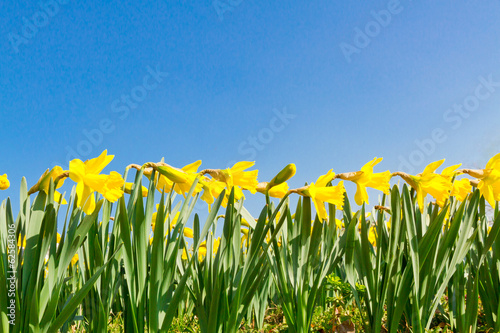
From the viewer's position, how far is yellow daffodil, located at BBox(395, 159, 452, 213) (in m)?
1.90

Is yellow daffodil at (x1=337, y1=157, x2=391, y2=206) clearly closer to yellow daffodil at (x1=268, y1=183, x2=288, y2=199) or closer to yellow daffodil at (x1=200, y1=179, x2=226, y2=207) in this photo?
yellow daffodil at (x1=268, y1=183, x2=288, y2=199)

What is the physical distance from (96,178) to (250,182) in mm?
608

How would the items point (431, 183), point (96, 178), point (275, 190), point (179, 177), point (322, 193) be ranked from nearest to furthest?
point (96, 178) < point (179, 177) < point (322, 193) < point (275, 190) < point (431, 183)


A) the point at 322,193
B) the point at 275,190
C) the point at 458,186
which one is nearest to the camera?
the point at 322,193

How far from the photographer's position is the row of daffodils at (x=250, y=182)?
138cm

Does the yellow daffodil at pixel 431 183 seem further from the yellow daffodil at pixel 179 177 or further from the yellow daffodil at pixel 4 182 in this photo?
the yellow daffodil at pixel 4 182

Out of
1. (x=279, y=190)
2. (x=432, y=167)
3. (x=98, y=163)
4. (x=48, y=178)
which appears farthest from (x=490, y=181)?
(x=48, y=178)

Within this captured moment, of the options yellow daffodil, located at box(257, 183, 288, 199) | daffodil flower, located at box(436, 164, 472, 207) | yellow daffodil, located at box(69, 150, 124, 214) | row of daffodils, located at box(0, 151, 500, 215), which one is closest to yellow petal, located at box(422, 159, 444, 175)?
row of daffodils, located at box(0, 151, 500, 215)

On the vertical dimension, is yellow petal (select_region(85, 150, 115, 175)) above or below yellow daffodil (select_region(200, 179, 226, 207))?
above

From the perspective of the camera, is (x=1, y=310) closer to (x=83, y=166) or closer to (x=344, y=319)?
(x=83, y=166)

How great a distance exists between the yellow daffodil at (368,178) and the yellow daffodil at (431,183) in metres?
0.19

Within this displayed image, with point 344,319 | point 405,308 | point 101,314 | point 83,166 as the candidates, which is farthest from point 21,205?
point 405,308

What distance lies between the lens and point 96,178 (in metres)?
1.36

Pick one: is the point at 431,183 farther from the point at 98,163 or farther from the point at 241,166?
the point at 98,163
